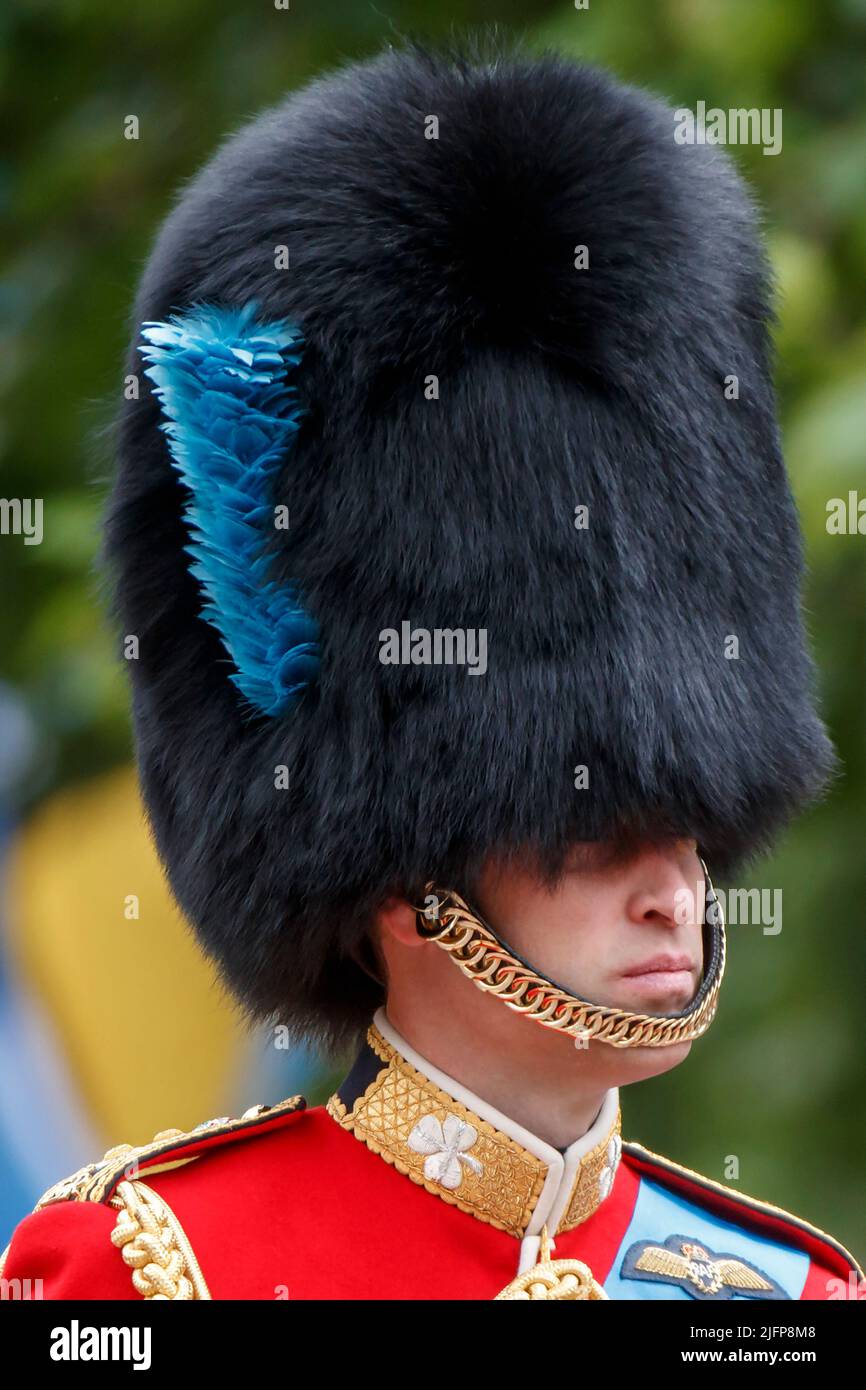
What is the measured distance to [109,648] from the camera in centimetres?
377

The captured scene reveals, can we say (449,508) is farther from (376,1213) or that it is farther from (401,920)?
(376,1213)

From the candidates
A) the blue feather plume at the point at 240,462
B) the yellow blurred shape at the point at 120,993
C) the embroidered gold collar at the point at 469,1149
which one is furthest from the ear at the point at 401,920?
the yellow blurred shape at the point at 120,993

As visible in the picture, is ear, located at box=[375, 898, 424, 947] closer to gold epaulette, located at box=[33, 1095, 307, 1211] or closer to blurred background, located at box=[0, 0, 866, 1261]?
gold epaulette, located at box=[33, 1095, 307, 1211]

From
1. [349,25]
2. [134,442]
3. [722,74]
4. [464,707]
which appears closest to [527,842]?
[464,707]

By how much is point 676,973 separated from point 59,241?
3.11 m

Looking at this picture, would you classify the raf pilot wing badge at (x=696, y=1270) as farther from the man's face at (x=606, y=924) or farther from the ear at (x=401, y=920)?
the ear at (x=401, y=920)

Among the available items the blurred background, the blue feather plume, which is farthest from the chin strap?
the blurred background

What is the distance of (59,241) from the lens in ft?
15.1

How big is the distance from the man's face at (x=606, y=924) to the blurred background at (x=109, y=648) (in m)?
1.72

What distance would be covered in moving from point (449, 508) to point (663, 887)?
1.47 ft

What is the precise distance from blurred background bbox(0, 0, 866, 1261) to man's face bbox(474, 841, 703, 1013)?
1.72 meters

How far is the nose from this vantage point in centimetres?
201

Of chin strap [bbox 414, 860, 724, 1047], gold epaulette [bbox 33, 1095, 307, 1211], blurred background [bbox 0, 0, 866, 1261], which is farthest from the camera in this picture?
blurred background [bbox 0, 0, 866, 1261]
